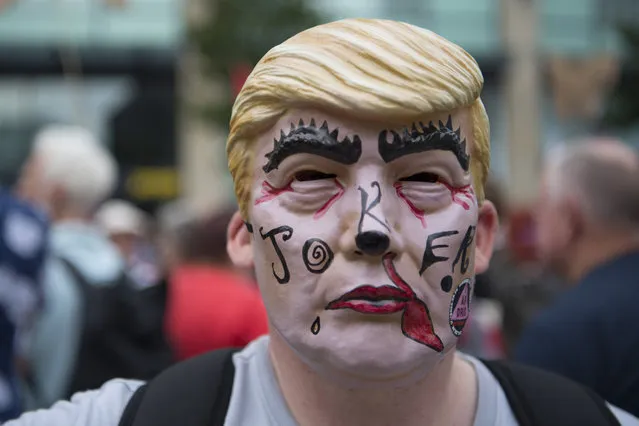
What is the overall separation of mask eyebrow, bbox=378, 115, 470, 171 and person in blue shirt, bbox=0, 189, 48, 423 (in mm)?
1545

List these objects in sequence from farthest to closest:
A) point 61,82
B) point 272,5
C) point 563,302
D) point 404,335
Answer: point 61,82, point 272,5, point 563,302, point 404,335

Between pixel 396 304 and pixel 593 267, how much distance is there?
1767 millimetres

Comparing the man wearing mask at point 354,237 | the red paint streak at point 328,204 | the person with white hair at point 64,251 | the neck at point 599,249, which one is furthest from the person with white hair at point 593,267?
the person with white hair at point 64,251

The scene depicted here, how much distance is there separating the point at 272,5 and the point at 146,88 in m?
5.59

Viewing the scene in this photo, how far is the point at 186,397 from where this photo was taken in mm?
Answer: 1801

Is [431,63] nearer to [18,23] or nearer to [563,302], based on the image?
[563,302]

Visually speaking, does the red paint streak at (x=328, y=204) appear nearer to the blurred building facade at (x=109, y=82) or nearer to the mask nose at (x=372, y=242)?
the mask nose at (x=372, y=242)

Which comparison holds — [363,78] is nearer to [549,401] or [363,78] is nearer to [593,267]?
[549,401]

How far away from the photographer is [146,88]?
1920 centimetres

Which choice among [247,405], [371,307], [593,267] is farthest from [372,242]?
[593,267]

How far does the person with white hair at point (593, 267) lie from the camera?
110 inches

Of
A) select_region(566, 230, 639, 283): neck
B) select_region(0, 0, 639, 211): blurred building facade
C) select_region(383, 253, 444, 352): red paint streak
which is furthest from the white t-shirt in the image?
select_region(0, 0, 639, 211): blurred building facade

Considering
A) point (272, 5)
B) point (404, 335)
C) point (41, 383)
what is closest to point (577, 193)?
point (404, 335)

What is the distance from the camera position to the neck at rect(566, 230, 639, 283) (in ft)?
10.4
